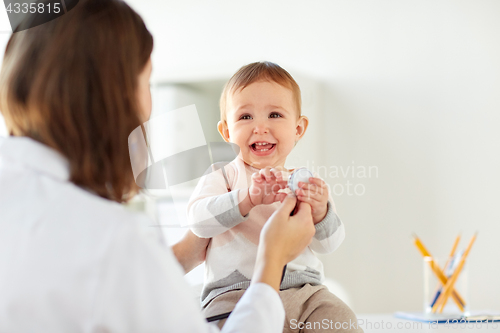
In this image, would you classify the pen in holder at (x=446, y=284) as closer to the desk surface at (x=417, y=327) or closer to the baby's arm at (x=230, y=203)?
the desk surface at (x=417, y=327)

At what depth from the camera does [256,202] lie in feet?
2.41

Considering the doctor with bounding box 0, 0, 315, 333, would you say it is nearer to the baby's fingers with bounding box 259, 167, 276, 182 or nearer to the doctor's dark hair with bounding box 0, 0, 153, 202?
the doctor's dark hair with bounding box 0, 0, 153, 202

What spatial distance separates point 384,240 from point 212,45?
3.71ft

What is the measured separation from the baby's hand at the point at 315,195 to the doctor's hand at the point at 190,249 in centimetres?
19

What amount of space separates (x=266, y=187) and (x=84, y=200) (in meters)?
0.36

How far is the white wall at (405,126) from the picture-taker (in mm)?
1740

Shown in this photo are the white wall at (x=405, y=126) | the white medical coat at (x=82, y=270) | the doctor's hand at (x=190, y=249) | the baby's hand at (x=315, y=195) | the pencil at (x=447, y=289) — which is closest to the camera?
the white medical coat at (x=82, y=270)

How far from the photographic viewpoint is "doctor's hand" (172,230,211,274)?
805 mm

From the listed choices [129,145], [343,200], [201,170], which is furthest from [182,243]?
[343,200]

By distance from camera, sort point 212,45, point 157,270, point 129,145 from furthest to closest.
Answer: point 212,45 → point 129,145 → point 157,270

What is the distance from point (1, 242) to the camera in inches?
15.7

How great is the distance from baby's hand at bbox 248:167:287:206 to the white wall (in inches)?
46.7

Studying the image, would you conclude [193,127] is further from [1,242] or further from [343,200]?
[343,200]

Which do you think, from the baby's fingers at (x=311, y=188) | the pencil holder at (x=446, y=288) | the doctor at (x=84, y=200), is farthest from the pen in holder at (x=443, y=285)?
the doctor at (x=84, y=200)
